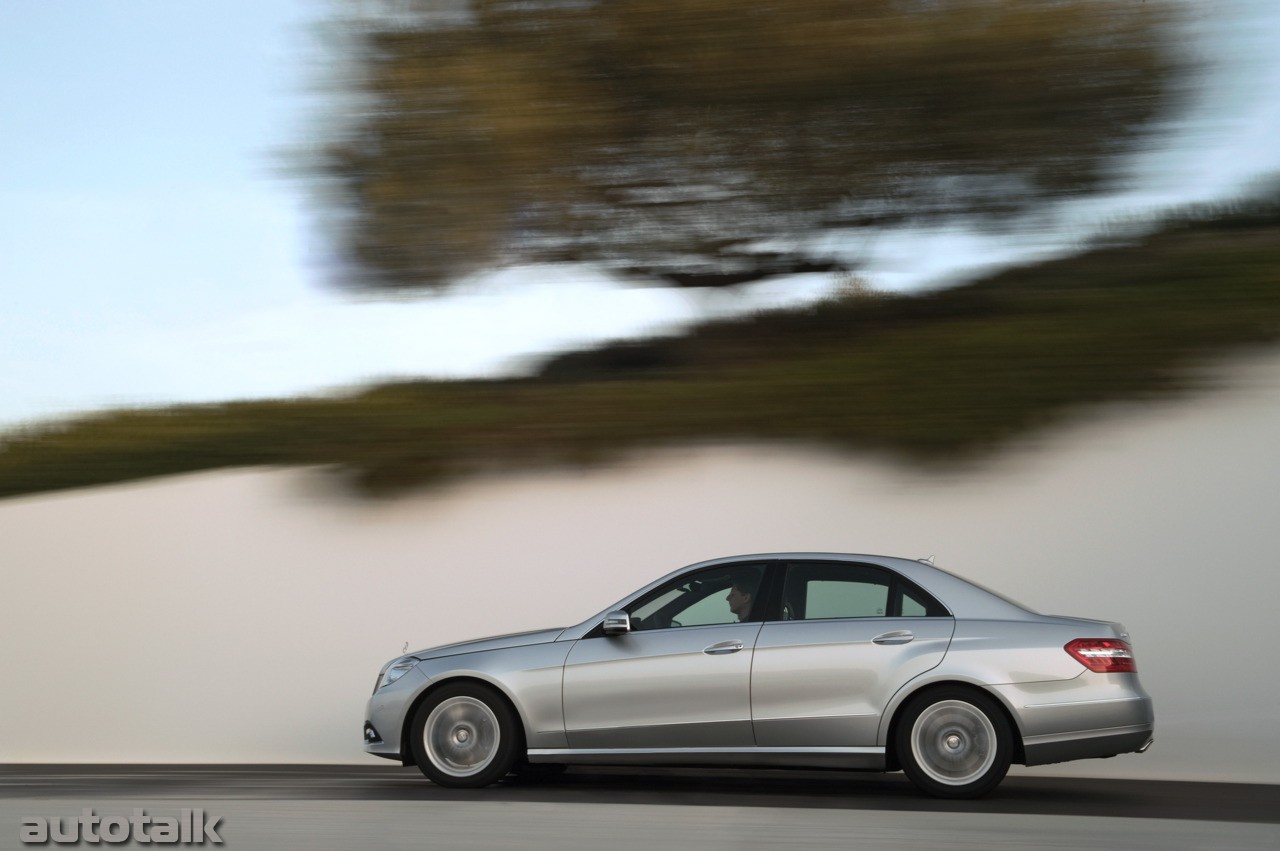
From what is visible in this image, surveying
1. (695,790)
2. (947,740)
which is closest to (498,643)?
(695,790)

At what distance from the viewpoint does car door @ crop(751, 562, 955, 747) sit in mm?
7406

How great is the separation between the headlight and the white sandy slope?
2.47m

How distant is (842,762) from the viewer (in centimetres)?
748

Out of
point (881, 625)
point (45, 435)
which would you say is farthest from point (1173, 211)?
point (45, 435)

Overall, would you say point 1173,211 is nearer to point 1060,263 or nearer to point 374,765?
point 1060,263

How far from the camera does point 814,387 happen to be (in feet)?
34.8

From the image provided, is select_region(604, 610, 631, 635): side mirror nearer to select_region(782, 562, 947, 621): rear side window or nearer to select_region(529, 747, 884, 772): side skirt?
select_region(529, 747, 884, 772): side skirt

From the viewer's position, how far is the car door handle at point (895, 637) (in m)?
7.46

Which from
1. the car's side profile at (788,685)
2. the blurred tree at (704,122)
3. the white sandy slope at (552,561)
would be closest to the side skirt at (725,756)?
the car's side profile at (788,685)

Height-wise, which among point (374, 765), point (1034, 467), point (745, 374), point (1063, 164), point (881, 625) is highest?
point (1063, 164)

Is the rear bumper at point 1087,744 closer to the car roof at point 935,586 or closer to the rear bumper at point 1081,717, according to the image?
the rear bumper at point 1081,717

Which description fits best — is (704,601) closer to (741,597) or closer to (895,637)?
(741,597)

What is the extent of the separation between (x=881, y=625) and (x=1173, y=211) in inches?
215

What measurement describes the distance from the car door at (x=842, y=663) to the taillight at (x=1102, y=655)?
0.68 meters
